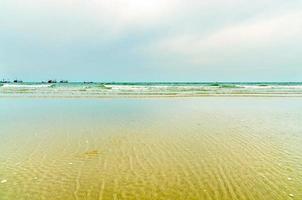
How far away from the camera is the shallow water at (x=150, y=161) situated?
4.52 metres

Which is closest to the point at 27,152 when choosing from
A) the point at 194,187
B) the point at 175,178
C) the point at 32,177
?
the point at 32,177

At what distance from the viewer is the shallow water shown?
4520 mm

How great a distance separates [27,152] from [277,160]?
6.35m

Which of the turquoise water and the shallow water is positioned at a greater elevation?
the turquoise water

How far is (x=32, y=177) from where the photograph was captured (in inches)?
202

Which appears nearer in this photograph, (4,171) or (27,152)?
(4,171)

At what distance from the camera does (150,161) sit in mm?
6105

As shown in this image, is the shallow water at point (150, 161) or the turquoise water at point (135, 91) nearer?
the shallow water at point (150, 161)

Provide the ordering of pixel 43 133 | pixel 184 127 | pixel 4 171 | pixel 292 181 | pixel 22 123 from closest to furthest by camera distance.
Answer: pixel 292 181
pixel 4 171
pixel 43 133
pixel 184 127
pixel 22 123

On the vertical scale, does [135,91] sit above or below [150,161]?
above

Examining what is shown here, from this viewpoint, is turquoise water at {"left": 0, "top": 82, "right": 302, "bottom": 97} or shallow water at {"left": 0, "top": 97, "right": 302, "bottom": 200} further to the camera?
turquoise water at {"left": 0, "top": 82, "right": 302, "bottom": 97}

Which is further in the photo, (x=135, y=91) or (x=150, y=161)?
(x=135, y=91)

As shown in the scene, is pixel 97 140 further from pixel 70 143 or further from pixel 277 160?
pixel 277 160

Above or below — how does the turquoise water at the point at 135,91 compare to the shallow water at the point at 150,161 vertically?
above
